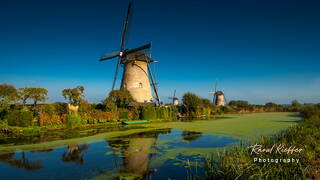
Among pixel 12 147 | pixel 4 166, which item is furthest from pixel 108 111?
pixel 4 166

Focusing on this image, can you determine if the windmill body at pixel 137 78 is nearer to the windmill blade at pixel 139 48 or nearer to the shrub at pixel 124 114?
the windmill blade at pixel 139 48

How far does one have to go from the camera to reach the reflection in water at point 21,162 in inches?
237

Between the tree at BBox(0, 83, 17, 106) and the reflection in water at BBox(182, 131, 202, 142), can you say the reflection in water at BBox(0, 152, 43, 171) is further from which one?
the tree at BBox(0, 83, 17, 106)

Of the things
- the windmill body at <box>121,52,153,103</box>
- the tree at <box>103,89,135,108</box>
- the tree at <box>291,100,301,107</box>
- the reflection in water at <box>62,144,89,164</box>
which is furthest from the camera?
the tree at <box>291,100,301,107</box>

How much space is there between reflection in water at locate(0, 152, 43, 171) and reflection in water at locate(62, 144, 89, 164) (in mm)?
872

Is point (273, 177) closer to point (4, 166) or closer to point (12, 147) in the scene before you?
point (4, 166)

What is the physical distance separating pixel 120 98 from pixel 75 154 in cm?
1452

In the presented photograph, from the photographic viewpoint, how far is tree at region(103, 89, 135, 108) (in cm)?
2186

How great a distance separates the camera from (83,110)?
18266mm

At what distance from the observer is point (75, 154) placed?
24.7 feet

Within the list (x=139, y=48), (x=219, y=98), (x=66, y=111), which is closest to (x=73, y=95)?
(x=66, y=111)

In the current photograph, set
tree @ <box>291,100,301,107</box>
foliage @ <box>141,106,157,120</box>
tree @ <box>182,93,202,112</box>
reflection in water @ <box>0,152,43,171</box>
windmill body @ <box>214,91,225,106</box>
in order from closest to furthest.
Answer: reflection in water @ <box>0,152,43,171</box>
foliage @ <box>141,106,157,120</box>
tree @ <box>182,93,202,112</box>
tree @ <box>291,100,301,107</box>
windmill body @ <box>214,91,225,106</box>

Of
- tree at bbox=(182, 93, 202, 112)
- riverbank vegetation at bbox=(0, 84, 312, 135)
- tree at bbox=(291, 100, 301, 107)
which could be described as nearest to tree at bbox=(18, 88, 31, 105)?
riverbank vegetation at bbox=(0, 84, 312, 135)

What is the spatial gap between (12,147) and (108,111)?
38.7ft
